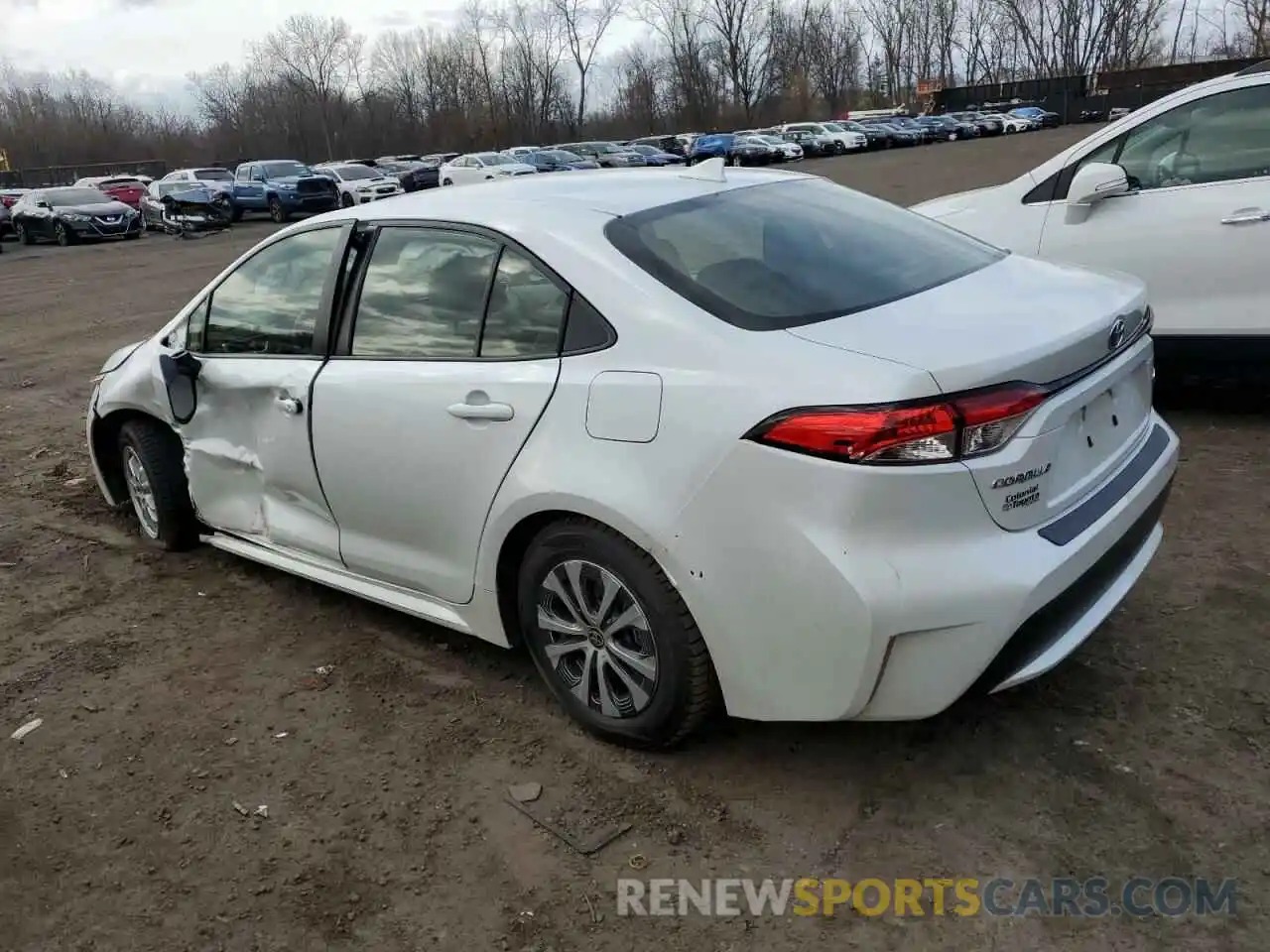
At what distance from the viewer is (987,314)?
2.81 metres

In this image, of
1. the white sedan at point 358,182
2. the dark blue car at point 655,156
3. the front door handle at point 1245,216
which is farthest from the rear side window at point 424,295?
the dark blue car at point 655,156

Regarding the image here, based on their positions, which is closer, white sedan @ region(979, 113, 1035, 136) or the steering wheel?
the steering wheel

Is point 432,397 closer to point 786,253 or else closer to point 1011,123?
point 786,253

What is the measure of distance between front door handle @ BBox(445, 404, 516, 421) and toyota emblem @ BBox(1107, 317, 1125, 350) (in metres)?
Answer: 1.67

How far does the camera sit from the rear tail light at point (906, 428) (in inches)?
95.4

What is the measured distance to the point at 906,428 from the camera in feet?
7.95

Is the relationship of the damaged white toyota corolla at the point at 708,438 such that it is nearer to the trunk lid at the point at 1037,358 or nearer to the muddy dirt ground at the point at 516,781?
the trunk lid at the point at 1037,358

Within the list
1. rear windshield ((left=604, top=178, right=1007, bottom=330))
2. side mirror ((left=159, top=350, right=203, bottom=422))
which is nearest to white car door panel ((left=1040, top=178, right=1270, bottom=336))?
rear windshield ((left=604, top=178, right=1007, bottom=330))

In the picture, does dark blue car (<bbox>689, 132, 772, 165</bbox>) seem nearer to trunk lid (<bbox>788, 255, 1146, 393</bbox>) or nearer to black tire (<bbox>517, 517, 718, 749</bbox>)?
trunk lid (<bbox>788, 255, 1146, 393</bbox>)

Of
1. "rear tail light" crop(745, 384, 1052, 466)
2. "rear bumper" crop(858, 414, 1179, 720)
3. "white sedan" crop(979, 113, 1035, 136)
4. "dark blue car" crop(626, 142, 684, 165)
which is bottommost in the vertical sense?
"white sedan" crop(979, 113, 1035, 136)

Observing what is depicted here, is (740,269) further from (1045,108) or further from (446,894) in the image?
(1045,108)

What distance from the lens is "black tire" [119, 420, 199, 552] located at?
4.75 m

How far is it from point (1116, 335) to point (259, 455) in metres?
3.02

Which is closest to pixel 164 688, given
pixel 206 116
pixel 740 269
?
pixel 740 269
